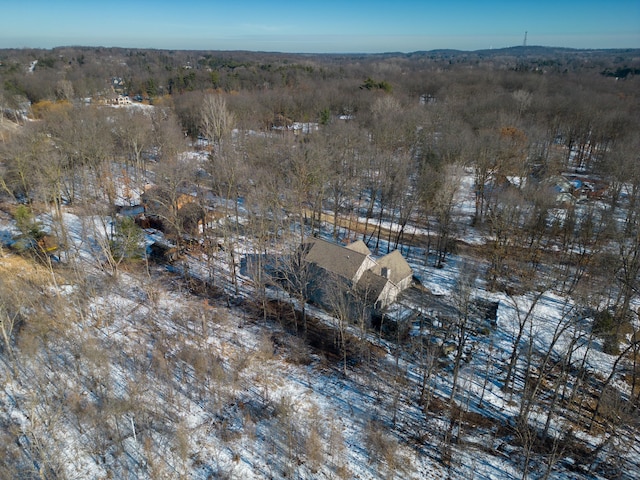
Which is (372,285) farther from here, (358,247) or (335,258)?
(358,247)

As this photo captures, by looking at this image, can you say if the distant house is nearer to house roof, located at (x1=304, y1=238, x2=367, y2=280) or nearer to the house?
house roof, located at (x1=304, y1=238, x2=367, y2=280)

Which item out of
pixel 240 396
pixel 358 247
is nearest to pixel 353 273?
pixel 358 247

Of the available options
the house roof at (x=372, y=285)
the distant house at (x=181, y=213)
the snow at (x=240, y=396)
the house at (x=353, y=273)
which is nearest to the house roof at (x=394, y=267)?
the house at (x=353, y=273)

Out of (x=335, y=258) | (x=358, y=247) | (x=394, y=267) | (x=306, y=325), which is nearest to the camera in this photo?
(x=306, y=325)

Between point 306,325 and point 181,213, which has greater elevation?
point 181,213

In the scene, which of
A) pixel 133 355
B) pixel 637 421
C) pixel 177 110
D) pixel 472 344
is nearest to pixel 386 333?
pixel 472 344

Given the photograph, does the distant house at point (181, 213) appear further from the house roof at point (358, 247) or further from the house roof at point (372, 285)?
the house roof at point (372, 285)

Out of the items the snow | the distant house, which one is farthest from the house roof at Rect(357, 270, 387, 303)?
the distant house
